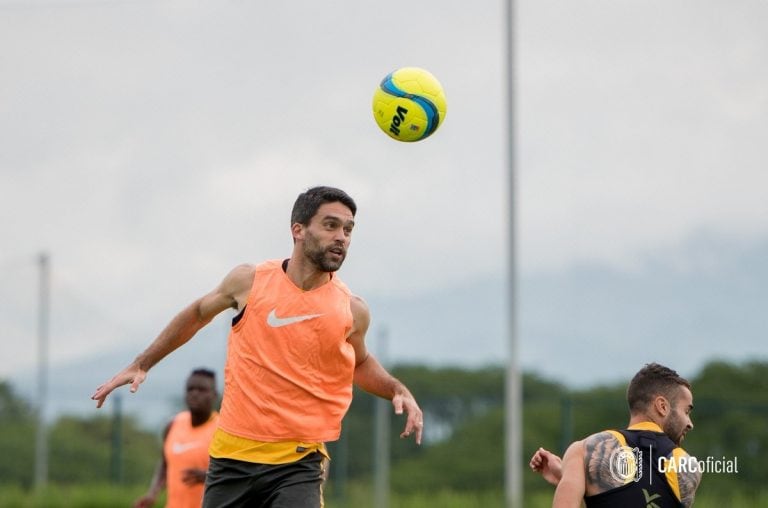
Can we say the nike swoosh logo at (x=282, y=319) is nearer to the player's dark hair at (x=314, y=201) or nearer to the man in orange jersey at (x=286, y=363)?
the man in orange jersey at (x=286, y=363)

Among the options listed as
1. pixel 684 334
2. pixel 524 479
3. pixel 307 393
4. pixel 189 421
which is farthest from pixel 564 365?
pixel 307 393

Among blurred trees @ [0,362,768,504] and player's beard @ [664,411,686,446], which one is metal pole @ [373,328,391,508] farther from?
player's beard @ [664,411,686,446]

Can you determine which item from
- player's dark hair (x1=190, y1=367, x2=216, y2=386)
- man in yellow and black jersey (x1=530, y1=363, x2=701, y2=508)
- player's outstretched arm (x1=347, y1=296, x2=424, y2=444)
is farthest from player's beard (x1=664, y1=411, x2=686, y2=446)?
player's dark hair (x1=190, y1=367, x2=216, y2=386)

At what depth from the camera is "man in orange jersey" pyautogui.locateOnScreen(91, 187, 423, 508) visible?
21.2ft

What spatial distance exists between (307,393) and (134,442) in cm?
1347

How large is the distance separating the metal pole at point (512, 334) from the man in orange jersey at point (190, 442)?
6825 millimetres

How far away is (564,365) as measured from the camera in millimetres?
35219

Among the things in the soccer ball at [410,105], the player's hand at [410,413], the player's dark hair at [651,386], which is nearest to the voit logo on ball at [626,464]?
the player's dark hair at [651,386]

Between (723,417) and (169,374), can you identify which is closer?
(723,417)

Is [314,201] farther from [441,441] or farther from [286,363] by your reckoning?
[441,441]

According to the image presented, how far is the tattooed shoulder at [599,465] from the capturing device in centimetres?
549

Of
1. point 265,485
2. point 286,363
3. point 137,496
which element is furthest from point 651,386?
point 137,496

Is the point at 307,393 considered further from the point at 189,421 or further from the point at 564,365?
the point at 564,365

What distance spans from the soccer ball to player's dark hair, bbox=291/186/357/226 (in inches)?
41.6
